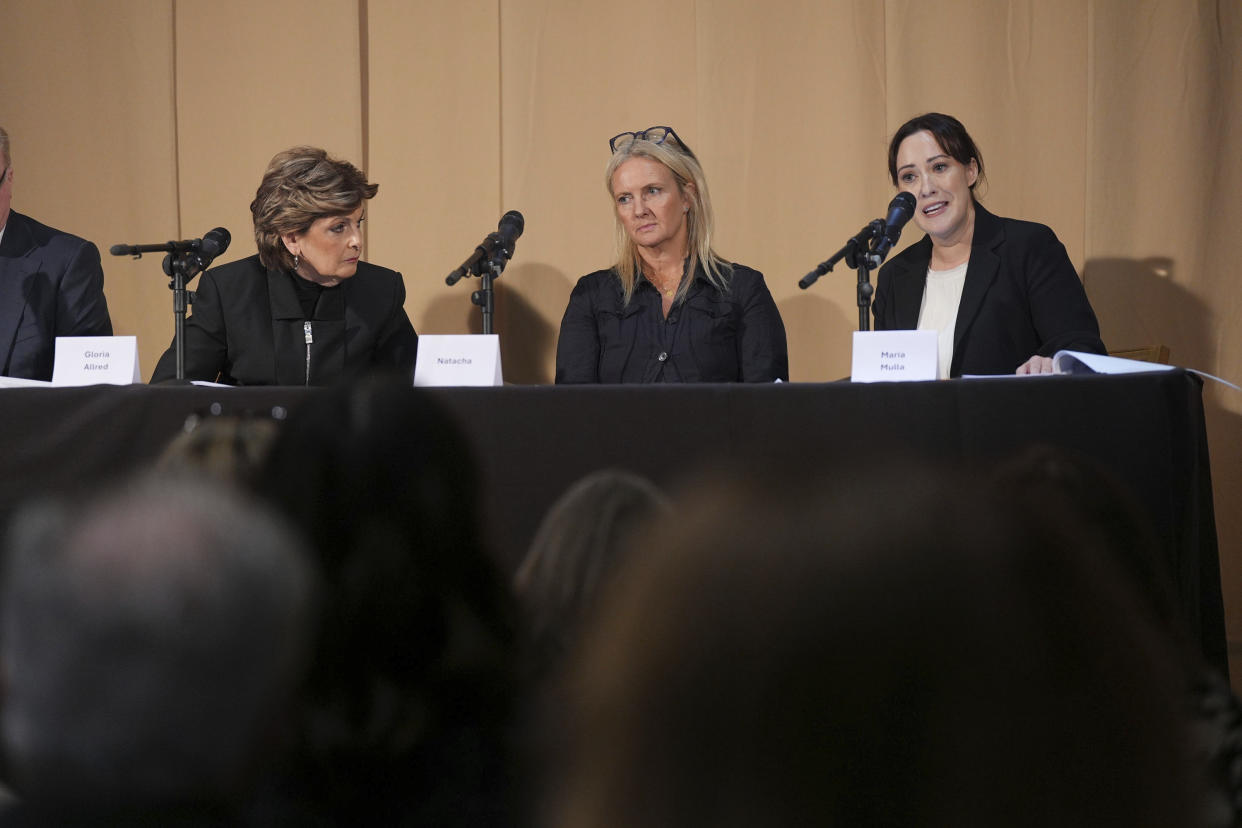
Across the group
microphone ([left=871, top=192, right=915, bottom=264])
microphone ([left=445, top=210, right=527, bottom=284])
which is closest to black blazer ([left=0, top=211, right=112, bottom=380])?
microphone ([left=445, top=210, right=527, bottom=284])

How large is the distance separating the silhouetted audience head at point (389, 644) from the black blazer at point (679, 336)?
1112 mm

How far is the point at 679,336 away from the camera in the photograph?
7.87 feet

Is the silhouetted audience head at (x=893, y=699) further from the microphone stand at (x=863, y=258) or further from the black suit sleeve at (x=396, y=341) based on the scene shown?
the black suit sleeve at (x=396, y=341)

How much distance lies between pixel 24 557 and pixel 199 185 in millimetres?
2046

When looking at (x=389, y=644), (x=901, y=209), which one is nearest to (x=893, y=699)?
(x=389, y=644)

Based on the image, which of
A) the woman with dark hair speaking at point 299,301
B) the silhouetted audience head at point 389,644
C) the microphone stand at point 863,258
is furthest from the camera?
the woman with dark hair speaking at point 299,301

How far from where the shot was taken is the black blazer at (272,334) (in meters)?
2.23

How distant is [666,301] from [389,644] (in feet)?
4.81

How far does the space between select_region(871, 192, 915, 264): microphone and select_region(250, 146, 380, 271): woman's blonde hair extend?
116cm

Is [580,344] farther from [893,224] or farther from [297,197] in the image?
[893,224]

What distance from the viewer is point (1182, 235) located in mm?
2928

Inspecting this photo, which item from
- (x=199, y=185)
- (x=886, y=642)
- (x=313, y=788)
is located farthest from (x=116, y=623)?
(x=199, y=185)

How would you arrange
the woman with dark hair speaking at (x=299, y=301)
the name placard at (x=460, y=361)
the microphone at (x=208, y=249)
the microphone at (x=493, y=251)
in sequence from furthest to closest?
the woman with dark hair speaking at (x=299, y=301), the microphone at (x=493, y=251), the microphone at (x=208, y=249), the name placard at (x=460, y=361)

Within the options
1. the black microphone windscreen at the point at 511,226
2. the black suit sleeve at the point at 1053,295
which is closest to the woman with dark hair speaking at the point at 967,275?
the black suit sleeve at the point at 1053,295
